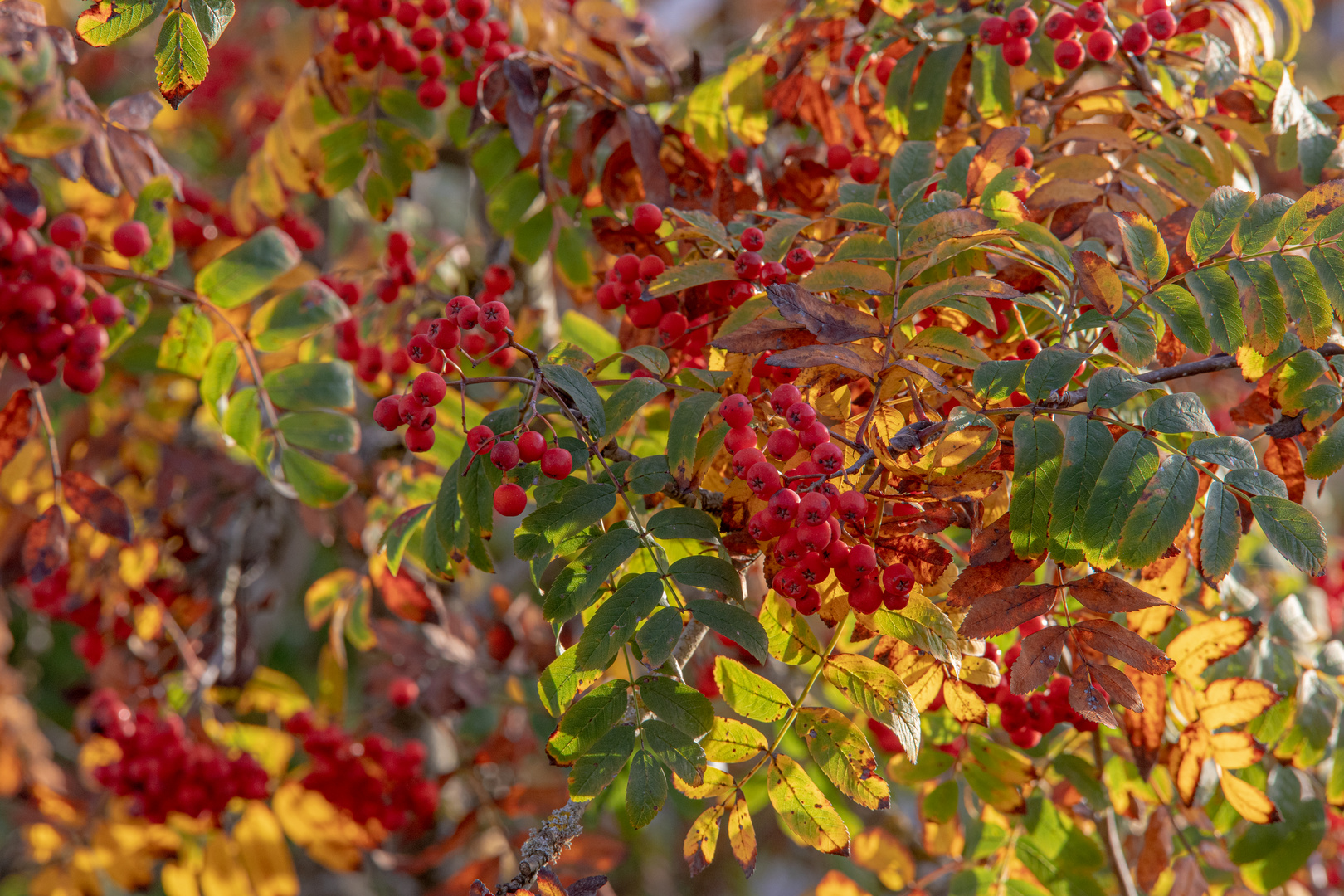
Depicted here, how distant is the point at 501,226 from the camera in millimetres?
2426

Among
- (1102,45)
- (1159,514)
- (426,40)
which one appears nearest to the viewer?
(1159,514)

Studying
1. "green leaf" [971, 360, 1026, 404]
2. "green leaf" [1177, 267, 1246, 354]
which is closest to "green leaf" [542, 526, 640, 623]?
"green leaf" [971, 360, 1026, 404]

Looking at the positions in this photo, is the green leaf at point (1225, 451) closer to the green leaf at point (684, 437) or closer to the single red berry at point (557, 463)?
the green leaf at point (684, 437)

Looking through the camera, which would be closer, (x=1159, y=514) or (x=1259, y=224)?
(x=1159, y=514)

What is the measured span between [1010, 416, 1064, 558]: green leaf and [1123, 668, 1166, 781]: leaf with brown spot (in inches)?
20.6

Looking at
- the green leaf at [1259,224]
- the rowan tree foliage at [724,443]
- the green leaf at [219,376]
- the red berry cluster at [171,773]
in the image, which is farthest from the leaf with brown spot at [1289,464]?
the red berry cluster at [171,773]

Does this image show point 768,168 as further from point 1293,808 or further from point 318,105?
point 1293,808

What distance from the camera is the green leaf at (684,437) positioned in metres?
1.23

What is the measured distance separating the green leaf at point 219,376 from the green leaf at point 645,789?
1268 mm

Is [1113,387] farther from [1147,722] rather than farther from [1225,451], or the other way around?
[1147,722]

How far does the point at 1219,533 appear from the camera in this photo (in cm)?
110

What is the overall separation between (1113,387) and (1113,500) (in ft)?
0.48

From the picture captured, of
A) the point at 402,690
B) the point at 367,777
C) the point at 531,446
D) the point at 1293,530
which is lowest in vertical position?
the point at 367,777

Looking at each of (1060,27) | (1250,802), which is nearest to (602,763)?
(1250,802)
